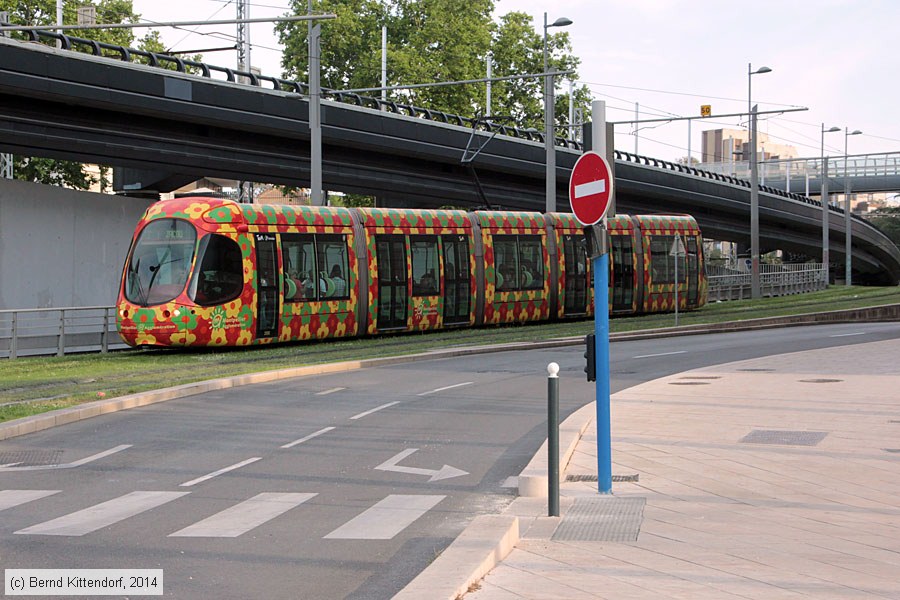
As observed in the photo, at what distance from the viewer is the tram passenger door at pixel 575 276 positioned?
127 ft

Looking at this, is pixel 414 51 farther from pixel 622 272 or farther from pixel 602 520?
pixel 602 520

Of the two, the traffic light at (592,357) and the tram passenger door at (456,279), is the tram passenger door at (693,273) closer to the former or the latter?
the tram passenger door at (456,279)

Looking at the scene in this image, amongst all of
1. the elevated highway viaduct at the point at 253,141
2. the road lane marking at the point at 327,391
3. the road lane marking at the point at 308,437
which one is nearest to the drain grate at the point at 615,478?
the road lane marking at the point at 308,437

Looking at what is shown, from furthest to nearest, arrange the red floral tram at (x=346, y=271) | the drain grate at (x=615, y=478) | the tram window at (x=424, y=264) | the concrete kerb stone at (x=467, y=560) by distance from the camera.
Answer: the tram window at (x=424, y=264), the red floral tram at (x=346, y=271), the drain grate at (x=615, y=478), the concrete kerb stone at (x=467, y=560)

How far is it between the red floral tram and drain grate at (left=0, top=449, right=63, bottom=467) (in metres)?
13.9

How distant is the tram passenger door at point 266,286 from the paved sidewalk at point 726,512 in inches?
529

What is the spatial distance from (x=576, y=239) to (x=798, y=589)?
32470 millimetres

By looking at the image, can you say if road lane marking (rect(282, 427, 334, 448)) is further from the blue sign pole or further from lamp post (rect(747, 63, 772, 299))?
lamp post (rect(747, 63, 772, 299))

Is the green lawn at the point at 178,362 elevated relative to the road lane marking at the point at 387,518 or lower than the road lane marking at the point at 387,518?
elevated

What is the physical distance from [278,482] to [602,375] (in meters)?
3.23

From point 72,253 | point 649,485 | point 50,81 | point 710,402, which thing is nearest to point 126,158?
point 72,253

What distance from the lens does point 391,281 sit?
3186 centimetres

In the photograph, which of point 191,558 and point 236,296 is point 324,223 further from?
point 191,558

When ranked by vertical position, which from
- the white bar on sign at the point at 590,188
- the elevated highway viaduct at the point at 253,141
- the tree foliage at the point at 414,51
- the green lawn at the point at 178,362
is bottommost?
the green lawn at the point at 178,362
